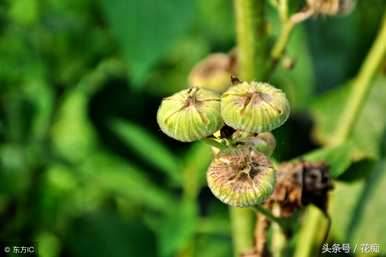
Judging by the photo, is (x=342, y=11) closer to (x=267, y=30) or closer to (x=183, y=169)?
(x=267, y=30)

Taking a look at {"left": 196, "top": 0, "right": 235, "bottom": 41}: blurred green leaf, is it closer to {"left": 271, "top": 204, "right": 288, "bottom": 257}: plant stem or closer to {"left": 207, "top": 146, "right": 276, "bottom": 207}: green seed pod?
{"left": 271, "top": 204, "right": 288, "bottom": 257}: plant stem

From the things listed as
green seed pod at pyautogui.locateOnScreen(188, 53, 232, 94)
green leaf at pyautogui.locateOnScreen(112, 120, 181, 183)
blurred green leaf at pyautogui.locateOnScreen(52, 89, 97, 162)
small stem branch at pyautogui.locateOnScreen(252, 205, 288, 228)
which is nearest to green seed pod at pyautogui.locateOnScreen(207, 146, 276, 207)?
small stem branch at pyautogui.locateOnScreen(252, 205, 288, 228)

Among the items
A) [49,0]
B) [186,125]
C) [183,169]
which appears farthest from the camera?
[49,0]

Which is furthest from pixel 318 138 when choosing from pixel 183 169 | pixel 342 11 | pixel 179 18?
pixel 342 11

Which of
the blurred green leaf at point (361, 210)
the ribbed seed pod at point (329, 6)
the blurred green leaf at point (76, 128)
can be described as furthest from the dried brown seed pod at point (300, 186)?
the blurred green leaf at point (76, 128)

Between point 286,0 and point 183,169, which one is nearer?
point 286,0

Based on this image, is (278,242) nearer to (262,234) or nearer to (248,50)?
(262,234)

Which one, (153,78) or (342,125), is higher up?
(153,78)

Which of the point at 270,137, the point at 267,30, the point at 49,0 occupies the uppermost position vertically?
the point at 49,0
